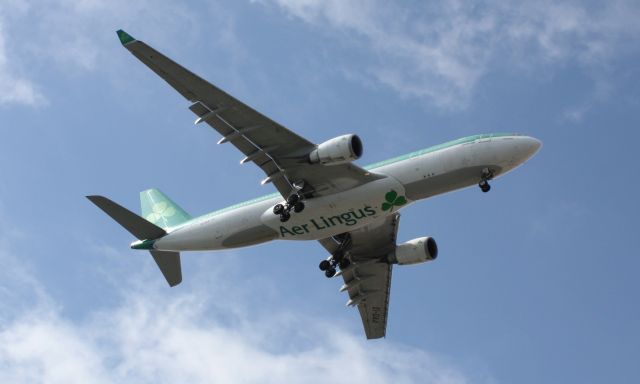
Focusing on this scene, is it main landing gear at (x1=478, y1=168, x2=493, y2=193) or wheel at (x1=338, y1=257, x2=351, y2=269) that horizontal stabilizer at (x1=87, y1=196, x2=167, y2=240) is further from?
main landing gear at (x1=478, y1=168, x2=493, y2=193)

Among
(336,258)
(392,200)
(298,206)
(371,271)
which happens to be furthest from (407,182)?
(371,271)

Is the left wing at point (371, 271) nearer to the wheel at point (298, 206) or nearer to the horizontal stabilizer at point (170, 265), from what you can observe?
the wheel at point (298, 206)

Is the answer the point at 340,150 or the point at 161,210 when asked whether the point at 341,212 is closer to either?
the point at 340,150

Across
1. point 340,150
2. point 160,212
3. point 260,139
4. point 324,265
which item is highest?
point 160,212

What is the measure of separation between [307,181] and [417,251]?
10.3m

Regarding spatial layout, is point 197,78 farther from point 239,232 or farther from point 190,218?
point 190,218

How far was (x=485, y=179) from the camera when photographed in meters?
46.1

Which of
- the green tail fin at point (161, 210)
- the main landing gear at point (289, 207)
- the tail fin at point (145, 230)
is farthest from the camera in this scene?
the green tail fin at point (161, 210)

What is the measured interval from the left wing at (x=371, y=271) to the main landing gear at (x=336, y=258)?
20cm

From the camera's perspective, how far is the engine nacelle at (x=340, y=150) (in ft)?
144

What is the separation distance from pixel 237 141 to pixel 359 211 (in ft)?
24.4

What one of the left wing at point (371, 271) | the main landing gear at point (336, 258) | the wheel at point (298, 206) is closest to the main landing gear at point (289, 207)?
the wheel at point (298, 206)

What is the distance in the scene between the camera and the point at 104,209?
A: 49844 millimetres

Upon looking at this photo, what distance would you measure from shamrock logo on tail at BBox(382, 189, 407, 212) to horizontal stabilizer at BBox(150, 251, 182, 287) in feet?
47.7
